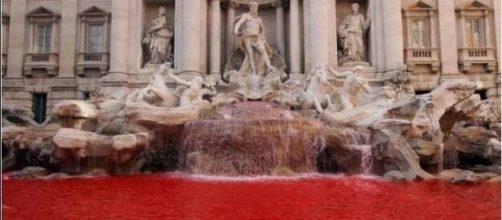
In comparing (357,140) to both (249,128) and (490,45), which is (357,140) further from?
(490,45)

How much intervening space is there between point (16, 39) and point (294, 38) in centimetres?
1349

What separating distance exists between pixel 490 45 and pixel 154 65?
51.2ft

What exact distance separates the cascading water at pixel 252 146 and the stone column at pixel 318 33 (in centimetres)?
736

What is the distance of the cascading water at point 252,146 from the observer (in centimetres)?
1282

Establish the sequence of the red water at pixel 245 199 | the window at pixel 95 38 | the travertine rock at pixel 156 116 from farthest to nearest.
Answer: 1. the window at pixel 95 38
2. the travertine rock at pixel 156 116
3. the red water at pixel 245 199

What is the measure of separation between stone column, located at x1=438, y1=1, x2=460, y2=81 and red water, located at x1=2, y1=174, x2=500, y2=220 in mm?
11961

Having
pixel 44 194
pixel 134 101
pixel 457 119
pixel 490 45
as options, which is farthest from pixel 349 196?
pixel 490 45

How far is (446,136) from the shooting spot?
14.9m

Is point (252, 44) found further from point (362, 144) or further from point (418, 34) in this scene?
point (362, 144)

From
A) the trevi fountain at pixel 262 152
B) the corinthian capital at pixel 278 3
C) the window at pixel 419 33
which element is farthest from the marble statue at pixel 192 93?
the window at pixel 419 33

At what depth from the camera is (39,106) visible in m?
23.2

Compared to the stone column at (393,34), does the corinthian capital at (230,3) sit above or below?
above

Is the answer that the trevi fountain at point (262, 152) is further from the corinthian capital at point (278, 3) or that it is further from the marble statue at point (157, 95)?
the corinthian capital at point (278, 3)

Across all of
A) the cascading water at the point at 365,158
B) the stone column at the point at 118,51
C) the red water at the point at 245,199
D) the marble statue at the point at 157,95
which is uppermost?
the stone column at the point at 118,51
